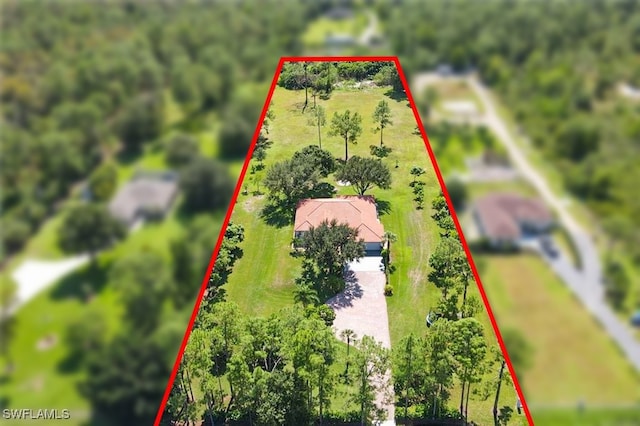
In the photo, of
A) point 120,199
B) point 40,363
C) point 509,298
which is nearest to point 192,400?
point 40,363

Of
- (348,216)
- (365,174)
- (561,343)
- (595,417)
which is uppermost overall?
(365,174)

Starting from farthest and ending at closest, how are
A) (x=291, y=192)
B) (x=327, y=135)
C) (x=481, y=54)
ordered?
1. (x=327, y=135)
2. (x=291, y=192)
3. (x=481, y=54)

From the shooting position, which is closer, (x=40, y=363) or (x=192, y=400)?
(x=40, y=363)

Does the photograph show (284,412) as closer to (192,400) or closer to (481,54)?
(192,400)

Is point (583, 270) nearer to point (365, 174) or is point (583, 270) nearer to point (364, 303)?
point (364, 303)

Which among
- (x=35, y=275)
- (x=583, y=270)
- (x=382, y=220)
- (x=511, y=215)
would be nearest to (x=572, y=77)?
(x=511, y=215)

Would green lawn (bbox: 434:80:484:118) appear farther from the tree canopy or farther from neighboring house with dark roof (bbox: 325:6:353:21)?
the tree canopy

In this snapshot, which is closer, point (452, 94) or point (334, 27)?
point (452, 94)

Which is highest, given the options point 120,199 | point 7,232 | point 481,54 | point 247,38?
point 247,38
